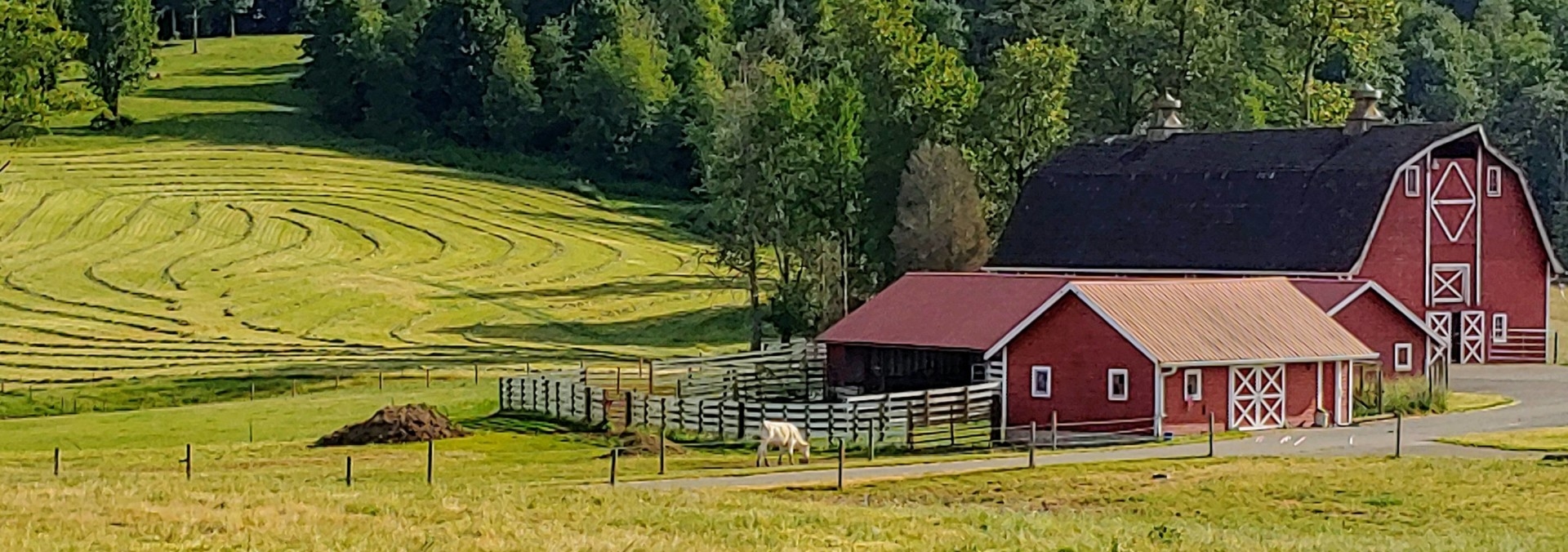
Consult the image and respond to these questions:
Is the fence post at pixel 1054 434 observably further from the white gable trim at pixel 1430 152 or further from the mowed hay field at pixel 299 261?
the mowed hay field at pixel 299 261

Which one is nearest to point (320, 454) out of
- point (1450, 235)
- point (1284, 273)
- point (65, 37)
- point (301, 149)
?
point (65, 37)

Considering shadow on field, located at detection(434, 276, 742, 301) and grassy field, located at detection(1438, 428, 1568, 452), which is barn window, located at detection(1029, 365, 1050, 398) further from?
shadow on field, located at detection(434, 276, 742, 301)

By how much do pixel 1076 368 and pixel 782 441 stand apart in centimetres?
823

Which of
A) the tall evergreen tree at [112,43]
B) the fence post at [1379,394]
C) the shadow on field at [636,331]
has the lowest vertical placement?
the shadow on field at [636,331]

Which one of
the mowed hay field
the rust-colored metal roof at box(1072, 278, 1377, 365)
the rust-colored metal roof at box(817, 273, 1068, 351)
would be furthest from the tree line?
the rust-colored metal roof at box(1072, 278, 1377, 365)

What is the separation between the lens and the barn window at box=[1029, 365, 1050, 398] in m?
43.6

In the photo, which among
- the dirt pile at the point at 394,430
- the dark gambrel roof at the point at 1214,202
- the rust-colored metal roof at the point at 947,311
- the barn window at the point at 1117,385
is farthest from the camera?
the dark gambrel roof at the point at 1214,202

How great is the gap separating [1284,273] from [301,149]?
207 feet

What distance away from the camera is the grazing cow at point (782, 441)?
37.1 meters

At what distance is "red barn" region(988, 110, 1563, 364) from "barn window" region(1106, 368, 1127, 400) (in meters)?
15.6

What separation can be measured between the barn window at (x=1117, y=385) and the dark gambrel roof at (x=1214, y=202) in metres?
15.8

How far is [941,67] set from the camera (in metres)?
66.0

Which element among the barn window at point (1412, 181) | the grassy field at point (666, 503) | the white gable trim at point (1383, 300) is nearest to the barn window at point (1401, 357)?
the white gable trim at point (1383, 300)

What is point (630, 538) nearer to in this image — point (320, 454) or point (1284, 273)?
point (320, 454)
